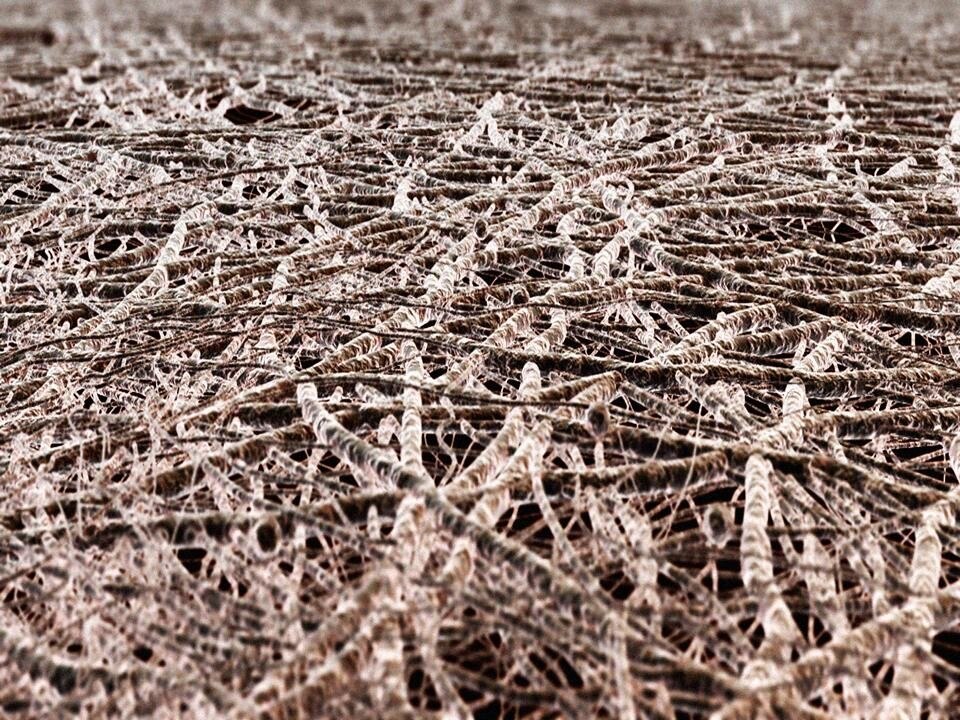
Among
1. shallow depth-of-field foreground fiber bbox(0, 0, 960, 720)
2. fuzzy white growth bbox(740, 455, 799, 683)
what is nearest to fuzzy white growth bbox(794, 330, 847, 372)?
shallow depth-of-field foreground fiber bbox(0, 0, 960, 720)

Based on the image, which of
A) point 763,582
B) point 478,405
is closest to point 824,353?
point 478,405

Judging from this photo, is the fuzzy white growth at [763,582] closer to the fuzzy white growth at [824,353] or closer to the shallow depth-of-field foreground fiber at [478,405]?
the shallow depth-of-field foreground fiber at [478,405]

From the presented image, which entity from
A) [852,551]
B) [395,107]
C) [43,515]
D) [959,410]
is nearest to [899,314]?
[959,410]

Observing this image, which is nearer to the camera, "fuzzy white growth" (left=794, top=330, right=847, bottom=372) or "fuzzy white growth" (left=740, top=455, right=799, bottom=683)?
"fuzzy white growth" (left=740, top=455, right=799, bottom=683)

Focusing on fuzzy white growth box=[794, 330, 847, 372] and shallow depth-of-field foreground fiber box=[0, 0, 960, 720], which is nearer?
shallow depth-of-field foreground fiber box=[0, 0, 960, 720]

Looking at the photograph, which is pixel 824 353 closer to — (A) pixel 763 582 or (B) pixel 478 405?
(B) pixel 478 405

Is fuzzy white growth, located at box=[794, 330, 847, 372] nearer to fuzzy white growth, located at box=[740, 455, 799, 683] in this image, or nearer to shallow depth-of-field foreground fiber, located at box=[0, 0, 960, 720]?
shallow depth-of-field foreground fiber, located at box=[0, 0, 960, 720]

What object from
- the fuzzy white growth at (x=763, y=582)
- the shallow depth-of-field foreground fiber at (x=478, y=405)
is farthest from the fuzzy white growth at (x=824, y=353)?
the fuzzy white growth at (x=763, y=582)

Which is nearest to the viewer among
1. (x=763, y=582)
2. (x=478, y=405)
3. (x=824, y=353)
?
(x=763, y=582)

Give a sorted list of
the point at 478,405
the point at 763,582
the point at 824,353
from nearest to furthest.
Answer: the point at 763,582 → the point at 478,405 → the point at 824,353
